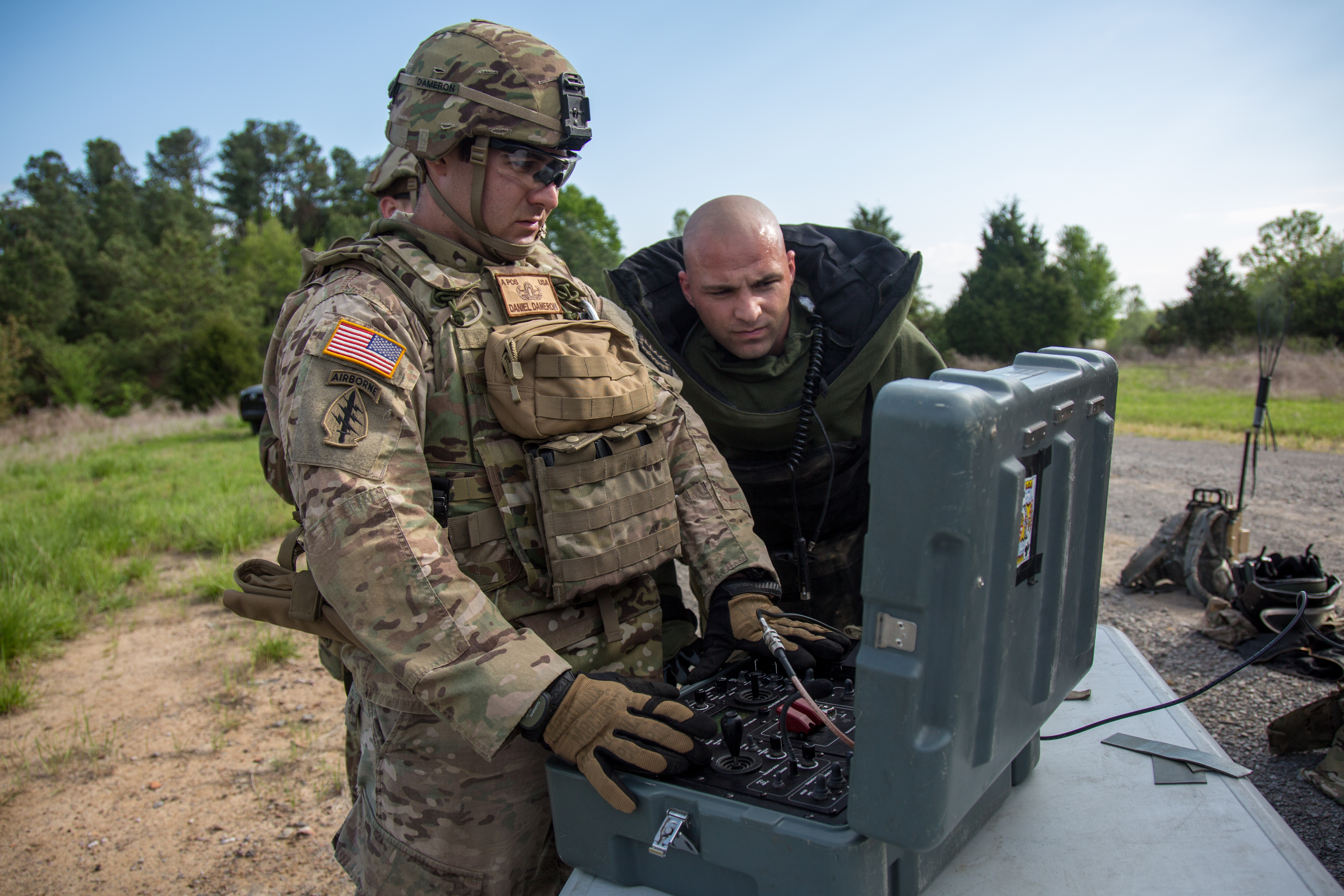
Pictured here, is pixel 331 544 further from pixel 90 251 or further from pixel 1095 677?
pixel 90 251

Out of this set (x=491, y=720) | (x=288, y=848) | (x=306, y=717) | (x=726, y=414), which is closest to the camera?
(x=491, y=720)

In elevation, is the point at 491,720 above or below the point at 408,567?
below

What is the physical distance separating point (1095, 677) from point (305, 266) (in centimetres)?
215

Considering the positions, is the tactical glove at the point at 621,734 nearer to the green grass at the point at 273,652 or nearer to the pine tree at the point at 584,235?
the green grass at the point at 273,652

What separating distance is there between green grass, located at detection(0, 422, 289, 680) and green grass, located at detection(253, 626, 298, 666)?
1.31m

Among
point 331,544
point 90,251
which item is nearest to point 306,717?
point 331,544

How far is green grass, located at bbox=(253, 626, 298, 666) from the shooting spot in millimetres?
4953

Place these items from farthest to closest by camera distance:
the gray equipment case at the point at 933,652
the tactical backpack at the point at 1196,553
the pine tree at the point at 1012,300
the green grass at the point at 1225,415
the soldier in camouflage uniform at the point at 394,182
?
the pine tree at the point at 1012,300 → the green grass at the point at 1225,415 → the tactical backpack at the point at 1196,553 → the soldier in camouflage uniform at the point at 394,182 → the gray equipment case at the point at 933,652

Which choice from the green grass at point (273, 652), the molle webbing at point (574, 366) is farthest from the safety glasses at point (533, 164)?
the green grass at point (273, 652)

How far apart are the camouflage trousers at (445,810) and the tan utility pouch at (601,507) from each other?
16cm

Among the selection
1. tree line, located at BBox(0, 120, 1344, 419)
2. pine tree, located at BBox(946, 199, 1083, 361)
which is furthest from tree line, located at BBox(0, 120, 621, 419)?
pine tree, located at BBox(946, 199, 1083, 361)

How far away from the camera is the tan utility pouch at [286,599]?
1812 mm

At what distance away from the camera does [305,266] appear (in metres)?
1.92

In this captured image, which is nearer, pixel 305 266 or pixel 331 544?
pixel 331 544
